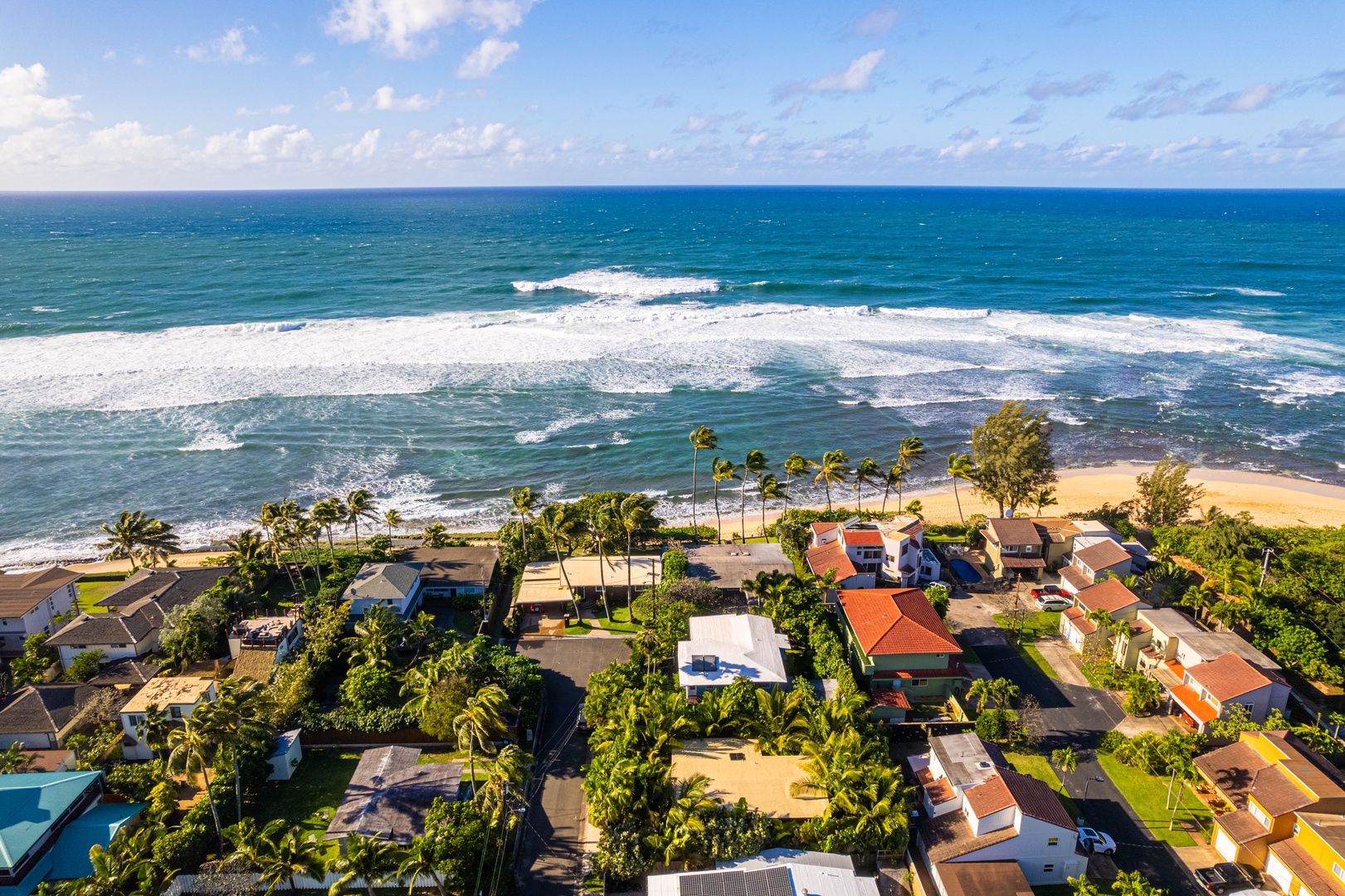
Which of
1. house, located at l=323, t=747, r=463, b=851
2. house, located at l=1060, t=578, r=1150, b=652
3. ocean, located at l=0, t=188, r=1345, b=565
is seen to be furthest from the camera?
ocean, located at l=0, t=188, r=1345, b=565

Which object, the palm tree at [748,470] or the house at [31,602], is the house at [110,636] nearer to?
the house at [31,602]

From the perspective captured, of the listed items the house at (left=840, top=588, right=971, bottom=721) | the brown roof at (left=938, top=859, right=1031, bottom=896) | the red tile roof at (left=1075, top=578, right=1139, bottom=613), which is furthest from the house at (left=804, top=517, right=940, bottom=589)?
the brown roof at (left=938, top=859, right=1031, bottom=896)

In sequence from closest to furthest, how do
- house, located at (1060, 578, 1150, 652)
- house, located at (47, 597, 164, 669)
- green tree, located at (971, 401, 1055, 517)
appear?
house, located at (47, 597, 164, 669) < house, located at (1060, 578, 1150, 652) < green tree, located at (971, 401, 1055, 517)

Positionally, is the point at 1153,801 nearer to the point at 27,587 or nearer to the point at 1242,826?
the point at 1242,826

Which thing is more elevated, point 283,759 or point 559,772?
point 283,759

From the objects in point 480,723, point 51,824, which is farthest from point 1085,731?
point 51,824

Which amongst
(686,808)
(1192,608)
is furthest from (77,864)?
(1192,608)

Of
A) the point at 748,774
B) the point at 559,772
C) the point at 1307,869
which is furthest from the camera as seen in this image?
the point at 559,772

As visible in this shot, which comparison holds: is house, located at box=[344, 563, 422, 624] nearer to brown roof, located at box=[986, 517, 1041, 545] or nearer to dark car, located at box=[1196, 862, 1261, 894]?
brown roof, located at box=[986, 517, 1041, 545]
